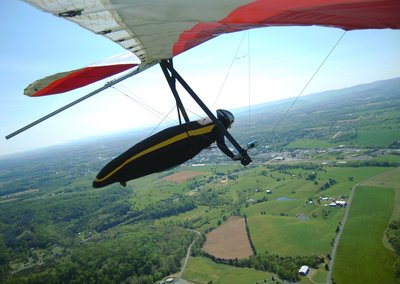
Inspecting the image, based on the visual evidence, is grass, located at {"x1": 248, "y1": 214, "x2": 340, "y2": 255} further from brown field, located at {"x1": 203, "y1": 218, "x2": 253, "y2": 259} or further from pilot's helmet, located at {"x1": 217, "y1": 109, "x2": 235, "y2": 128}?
pilot's helmet, located at {"x1": 217, "y1": 109, "x2": 235, "y2": 128}

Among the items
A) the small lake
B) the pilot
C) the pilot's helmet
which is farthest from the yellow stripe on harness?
the small lake

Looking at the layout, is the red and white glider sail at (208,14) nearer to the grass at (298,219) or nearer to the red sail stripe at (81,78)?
the red sail stripe at (81,78)

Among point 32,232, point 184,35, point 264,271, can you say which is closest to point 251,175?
point 264,271

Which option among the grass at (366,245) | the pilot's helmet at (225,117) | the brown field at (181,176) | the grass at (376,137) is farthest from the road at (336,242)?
the brown field at (181,176)

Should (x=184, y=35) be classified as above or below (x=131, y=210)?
above

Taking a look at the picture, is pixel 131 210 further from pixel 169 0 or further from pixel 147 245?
pixel 169 0

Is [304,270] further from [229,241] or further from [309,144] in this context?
[309,144]

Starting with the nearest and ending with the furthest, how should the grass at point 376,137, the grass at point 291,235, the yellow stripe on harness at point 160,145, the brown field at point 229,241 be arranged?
the yellow stripe on harness at point 160,145, the grass at point 291,235, the brown field at point 229,241, the grass at point 376,137
